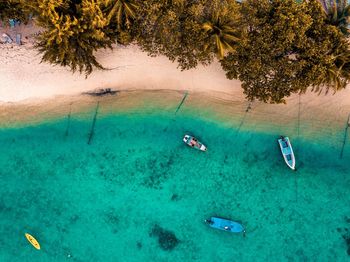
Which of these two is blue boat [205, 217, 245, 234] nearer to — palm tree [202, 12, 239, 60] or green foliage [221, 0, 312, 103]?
green foliage [221, 0, 312, 103]

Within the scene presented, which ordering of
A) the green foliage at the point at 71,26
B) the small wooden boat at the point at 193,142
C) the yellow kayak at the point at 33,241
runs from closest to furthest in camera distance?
the green foliage at the point at 71,26 → the yellow kayak at the point at 33,241 → the small wooden boat at the point at 193,142

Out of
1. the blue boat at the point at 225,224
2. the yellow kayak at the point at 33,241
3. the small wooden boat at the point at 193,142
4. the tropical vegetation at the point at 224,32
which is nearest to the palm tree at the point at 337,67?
the tropical vegetation at the point at 224,32

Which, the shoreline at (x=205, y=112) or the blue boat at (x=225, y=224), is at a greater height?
the shoreline at (x=205, y=112)

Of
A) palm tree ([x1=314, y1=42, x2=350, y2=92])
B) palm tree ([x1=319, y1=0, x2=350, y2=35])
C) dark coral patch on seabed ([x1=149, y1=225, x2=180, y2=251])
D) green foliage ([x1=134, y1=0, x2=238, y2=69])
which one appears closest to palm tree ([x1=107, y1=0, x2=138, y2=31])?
green foliage ([x1=134, y1=0, x2=238, y2=69])

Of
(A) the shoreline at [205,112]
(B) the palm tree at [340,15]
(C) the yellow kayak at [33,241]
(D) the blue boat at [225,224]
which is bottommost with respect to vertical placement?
(C) the yellow kayak at [33,241]

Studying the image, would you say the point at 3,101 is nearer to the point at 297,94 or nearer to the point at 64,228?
the point at 64,228

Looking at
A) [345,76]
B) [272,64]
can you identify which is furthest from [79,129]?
[345,76]

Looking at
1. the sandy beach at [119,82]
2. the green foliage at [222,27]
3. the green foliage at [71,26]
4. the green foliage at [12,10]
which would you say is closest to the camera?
the green foliage at [71,26]

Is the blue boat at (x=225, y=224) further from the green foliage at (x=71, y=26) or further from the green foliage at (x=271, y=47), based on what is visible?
the green foliage at (x=71, y=26)
